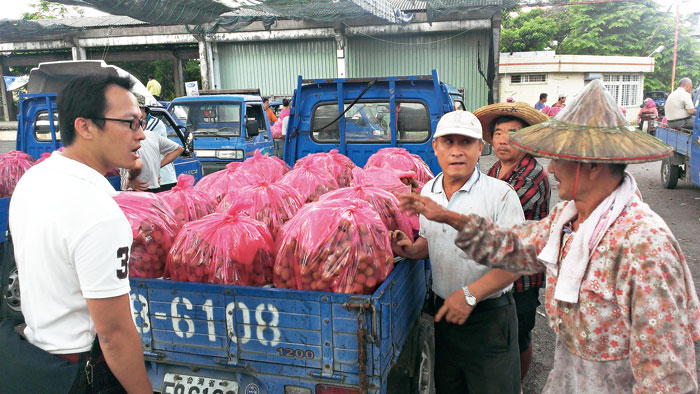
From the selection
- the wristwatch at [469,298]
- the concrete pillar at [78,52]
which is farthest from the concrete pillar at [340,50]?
the wristwatch at [469,298]

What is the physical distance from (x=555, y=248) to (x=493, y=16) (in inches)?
626

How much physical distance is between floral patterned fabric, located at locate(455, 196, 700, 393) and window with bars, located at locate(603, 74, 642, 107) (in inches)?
1253

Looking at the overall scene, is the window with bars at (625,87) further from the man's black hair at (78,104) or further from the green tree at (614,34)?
the man's black hair at (78,104)

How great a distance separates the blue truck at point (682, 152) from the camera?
8281 millimetres

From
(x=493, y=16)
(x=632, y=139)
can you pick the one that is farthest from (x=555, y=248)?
(x=493, y=16)

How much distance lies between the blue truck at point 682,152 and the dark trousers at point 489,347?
6.42 meters

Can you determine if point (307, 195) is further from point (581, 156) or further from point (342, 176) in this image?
point (581, 156)

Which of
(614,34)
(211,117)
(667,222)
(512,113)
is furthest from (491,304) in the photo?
(614,34)

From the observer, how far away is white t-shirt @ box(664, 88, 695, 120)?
998 cm

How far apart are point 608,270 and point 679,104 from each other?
1077 centimetres

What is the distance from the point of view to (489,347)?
97.8 inches

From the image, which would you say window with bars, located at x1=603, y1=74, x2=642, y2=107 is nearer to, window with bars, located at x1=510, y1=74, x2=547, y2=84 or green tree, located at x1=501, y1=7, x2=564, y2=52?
window with bars, located at x1=510, y1=74, x2=547, y2=84

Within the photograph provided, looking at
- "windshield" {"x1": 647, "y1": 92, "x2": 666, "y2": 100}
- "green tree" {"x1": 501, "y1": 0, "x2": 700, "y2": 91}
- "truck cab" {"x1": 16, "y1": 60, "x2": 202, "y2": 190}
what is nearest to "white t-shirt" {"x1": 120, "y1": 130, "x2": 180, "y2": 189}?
"truck cab" {"x1": 16, "y1": 60, "x2": 202, "y2": 190}

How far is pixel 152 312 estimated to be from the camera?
2.29 meters
